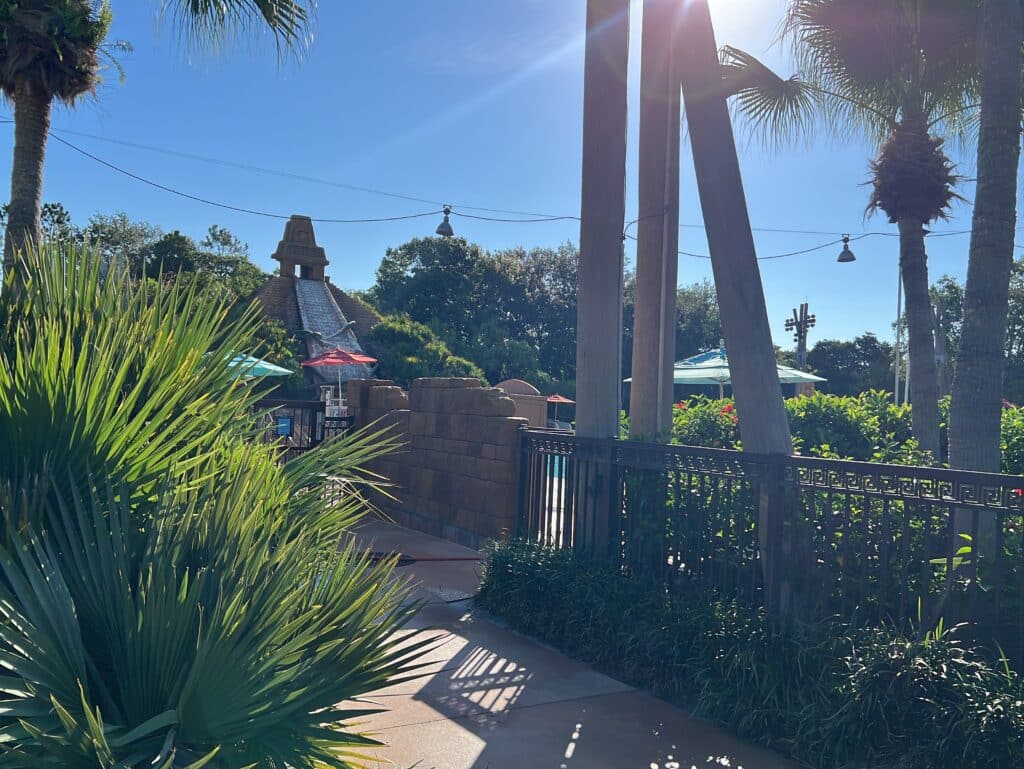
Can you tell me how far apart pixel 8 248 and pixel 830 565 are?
23.3 feet

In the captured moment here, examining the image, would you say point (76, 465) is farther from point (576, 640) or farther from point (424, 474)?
point (424, 474)

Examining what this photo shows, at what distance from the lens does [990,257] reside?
18.0 ft

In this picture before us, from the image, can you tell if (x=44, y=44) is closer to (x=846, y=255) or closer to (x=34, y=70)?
(x=34, y=70)

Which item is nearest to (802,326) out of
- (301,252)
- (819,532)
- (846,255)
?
(846,255)

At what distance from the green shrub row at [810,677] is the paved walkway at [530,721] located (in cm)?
15

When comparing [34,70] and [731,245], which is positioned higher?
[34,70]

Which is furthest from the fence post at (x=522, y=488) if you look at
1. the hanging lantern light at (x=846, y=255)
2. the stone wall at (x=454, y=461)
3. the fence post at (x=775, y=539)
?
the hanging lantern light at (x=846, y=255)

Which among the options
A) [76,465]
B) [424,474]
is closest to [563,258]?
[424,474]

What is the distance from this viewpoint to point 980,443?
206 inches

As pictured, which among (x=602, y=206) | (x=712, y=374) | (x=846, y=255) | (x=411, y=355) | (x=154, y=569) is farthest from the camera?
(x=411, y=355)

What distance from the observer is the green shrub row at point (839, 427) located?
850 centimetres

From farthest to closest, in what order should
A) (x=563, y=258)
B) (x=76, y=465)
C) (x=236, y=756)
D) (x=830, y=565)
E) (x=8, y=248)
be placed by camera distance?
1. (x=563, y=258)
2. (x=8, y=248)
3. (x=830, y=565)
4. (x=76, y=465)
5. (x=236, y=756)

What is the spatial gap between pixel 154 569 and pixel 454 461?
22.9 ft

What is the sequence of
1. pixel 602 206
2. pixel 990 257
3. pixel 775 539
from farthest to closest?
pixel 602 206
pixel 990 257
pixel 775 539
